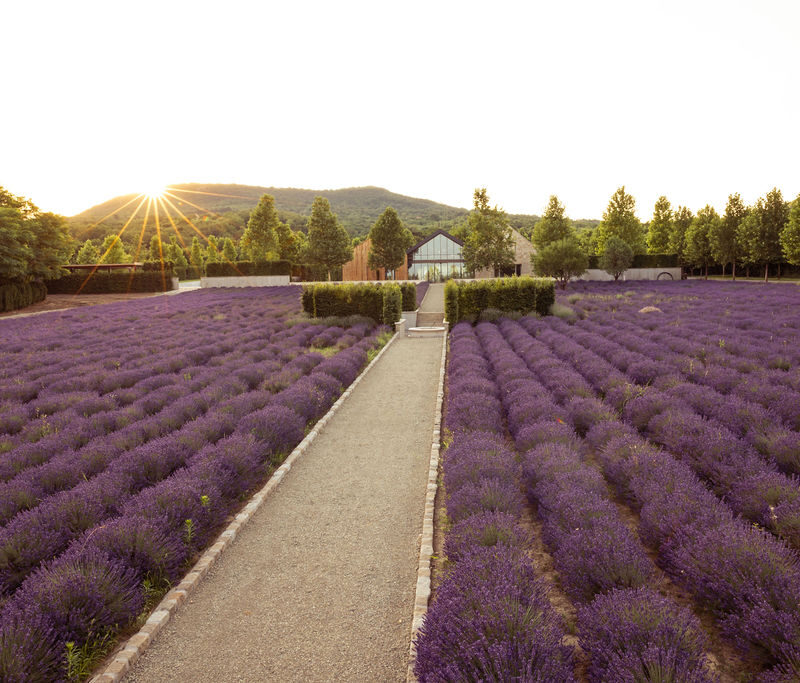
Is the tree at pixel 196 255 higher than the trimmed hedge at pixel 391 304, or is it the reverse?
the tree at pixel 196 255

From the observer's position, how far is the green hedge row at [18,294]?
121ft

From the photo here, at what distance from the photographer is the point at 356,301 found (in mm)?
23109

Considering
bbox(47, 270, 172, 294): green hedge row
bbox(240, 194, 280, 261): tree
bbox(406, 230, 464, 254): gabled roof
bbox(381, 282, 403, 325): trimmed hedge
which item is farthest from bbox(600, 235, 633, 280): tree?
bbox(47, 270, 172, 294): green hedge row

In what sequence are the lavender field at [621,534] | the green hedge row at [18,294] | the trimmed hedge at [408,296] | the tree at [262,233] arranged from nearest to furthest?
the lavender field at [621,534] → the trimmed hedge at [408,296] → the green hedge row at [18,294] → the tree at [262,233]

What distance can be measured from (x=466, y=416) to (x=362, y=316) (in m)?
15.4

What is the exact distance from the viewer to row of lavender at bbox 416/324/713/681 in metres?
2.71

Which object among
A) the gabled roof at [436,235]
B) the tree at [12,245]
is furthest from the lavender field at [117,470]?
the gabled roof at [436,235]

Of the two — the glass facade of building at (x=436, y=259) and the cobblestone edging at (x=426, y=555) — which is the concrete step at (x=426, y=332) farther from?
the glass facade of building at (x=436, y=259)

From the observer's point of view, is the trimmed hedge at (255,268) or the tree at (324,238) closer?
the tree at (324,238)

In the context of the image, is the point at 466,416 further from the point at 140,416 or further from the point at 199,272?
the point at 199,272

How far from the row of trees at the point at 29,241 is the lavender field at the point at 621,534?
40.7 meters

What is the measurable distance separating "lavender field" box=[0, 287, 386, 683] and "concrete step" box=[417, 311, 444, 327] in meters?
11.0

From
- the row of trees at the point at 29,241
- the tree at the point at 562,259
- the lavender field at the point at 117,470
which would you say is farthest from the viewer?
the tree at the point at 562,259

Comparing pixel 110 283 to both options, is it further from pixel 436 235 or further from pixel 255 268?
pixel 436 235
